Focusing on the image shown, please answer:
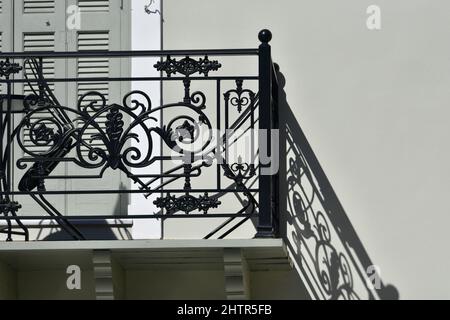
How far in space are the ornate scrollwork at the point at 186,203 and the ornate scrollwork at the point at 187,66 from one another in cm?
88

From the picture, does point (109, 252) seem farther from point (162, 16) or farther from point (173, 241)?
point (162, 16)

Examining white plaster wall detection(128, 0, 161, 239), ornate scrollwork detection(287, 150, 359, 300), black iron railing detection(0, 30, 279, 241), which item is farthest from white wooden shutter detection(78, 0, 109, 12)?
ornate scrollwork detection(287, 150, 359, 300)

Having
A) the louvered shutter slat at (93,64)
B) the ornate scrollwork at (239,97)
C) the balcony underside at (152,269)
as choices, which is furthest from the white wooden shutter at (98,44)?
the ornate scrollwork at (239,97)

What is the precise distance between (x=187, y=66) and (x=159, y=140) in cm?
99

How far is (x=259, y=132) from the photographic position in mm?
10539

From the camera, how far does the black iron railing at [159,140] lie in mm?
10461

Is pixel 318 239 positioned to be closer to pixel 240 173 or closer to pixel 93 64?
pixel 240 173

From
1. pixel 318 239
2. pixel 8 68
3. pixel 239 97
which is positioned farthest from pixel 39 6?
pixel 318 239

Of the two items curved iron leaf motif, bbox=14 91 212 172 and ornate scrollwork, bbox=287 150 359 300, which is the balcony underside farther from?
curved iron leaf motif, bbox=14 91 212 172

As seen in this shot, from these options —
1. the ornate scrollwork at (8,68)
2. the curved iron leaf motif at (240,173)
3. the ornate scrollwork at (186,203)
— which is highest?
the ornate scrollwork at (8,68)

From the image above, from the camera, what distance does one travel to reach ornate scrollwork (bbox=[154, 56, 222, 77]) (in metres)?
10.6

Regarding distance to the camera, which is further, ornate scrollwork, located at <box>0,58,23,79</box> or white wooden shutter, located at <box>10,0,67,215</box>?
white wooden shutter, located at <box>10,0,67,215</box>

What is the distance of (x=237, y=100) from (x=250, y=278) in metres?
1.39

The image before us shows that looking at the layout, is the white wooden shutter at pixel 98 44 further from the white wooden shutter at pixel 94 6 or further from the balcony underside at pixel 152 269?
the balcony underside at pixel 152 269
